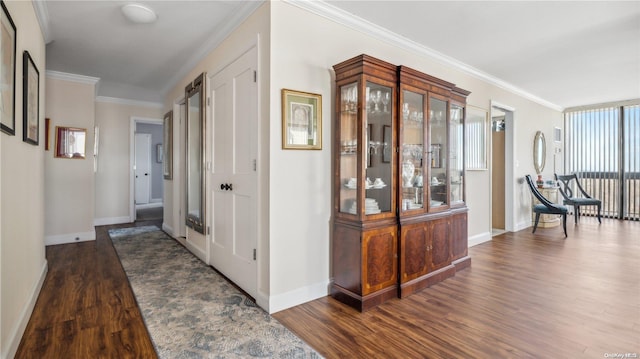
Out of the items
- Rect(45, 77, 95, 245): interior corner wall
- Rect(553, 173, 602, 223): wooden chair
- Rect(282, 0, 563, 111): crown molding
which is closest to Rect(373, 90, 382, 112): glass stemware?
Rect(282, 0, 563, 111): crown molding

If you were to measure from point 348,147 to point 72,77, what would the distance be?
14.9 ft

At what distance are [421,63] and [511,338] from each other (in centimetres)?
289

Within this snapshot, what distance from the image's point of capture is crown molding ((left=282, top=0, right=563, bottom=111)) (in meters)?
2.57

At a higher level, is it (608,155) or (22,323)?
(608,155)

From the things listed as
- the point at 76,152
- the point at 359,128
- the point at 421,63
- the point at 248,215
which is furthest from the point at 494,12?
the point at 76,152

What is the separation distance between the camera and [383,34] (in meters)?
3.12

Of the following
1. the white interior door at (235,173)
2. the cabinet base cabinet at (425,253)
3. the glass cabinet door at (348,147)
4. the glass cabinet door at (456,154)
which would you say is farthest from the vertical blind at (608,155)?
the white interior door at (235,173)

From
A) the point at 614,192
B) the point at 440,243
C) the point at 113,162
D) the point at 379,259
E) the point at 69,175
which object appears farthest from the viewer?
the point at 614,192

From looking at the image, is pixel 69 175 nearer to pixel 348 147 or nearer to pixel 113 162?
pixel 113 162

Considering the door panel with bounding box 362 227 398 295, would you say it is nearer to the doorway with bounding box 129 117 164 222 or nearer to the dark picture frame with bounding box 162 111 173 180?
the dark picture frame with bounding box 162 111 173 180

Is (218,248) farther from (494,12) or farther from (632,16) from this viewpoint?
(632,16)

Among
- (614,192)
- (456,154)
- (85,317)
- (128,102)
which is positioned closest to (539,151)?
(614,192)

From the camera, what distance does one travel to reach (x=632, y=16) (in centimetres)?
288

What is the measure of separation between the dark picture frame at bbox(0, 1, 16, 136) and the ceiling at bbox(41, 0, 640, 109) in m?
1.11
